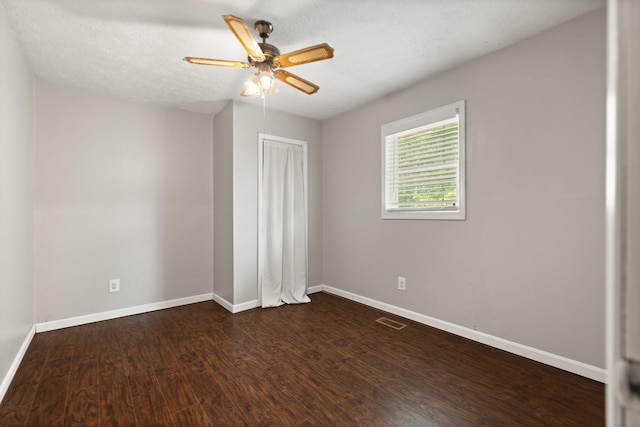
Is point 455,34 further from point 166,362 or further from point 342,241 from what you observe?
point 166,362

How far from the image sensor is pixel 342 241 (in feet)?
13.7

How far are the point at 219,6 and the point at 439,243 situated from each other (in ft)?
8.75

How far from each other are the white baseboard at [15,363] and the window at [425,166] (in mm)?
3405

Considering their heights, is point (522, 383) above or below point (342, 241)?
below

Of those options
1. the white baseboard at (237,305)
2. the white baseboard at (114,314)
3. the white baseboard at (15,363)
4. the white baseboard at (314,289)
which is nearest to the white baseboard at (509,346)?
the white baseboard at (314,289)

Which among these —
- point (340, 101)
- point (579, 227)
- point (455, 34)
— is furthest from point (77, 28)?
point (579, 227)

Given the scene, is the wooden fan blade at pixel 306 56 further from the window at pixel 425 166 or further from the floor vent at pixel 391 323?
the floor vent at pixel 391 323

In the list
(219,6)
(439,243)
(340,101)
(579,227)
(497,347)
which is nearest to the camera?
(219,6)

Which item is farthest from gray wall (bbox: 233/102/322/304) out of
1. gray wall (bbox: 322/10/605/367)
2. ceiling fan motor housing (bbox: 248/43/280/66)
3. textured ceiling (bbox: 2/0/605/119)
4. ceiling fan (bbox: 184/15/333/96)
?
gray wall (bbox: 322/10/605/367)

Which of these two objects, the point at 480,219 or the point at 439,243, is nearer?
the point at 480,219

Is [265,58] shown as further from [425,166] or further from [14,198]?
[14,198]

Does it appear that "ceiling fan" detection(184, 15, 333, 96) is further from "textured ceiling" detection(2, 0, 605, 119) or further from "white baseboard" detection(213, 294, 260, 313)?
"white baseboard" detection(213, 294, 260, 313)

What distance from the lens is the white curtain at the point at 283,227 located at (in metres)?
3.84

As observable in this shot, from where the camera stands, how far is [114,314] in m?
3.38
